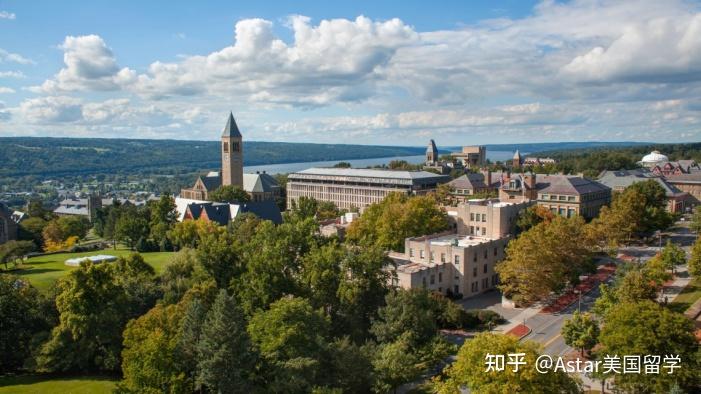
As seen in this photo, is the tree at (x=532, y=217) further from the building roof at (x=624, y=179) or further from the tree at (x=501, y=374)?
the building roof at (x=624, y=179)

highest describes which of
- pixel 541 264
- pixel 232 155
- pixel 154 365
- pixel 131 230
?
pixel 232 155

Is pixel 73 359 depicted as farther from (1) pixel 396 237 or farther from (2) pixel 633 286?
(2) pixel 633 286

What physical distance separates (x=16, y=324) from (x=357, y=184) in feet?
364

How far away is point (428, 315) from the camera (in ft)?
146

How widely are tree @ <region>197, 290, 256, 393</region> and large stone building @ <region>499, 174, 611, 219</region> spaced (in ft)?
230

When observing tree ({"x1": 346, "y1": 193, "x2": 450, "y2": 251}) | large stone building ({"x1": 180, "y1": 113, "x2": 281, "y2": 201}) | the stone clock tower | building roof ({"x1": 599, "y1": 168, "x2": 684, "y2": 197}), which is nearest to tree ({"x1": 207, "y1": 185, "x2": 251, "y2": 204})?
large stone building ({"x1": 180, "y1": 113, "x2": 281, "y2": 201})

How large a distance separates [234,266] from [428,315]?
20551 mm

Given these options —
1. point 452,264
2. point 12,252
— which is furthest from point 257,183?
point 452,264

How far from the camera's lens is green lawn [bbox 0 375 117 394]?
136 ft

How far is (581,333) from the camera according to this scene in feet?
140

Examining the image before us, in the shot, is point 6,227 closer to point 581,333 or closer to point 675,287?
point 581,333

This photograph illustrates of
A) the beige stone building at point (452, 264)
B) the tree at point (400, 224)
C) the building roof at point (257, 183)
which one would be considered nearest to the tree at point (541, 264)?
the beige stone building at point (452, 264)

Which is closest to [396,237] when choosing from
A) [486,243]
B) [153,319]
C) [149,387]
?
[486,243]

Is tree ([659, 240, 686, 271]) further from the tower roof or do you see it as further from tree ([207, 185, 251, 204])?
the tower roof
